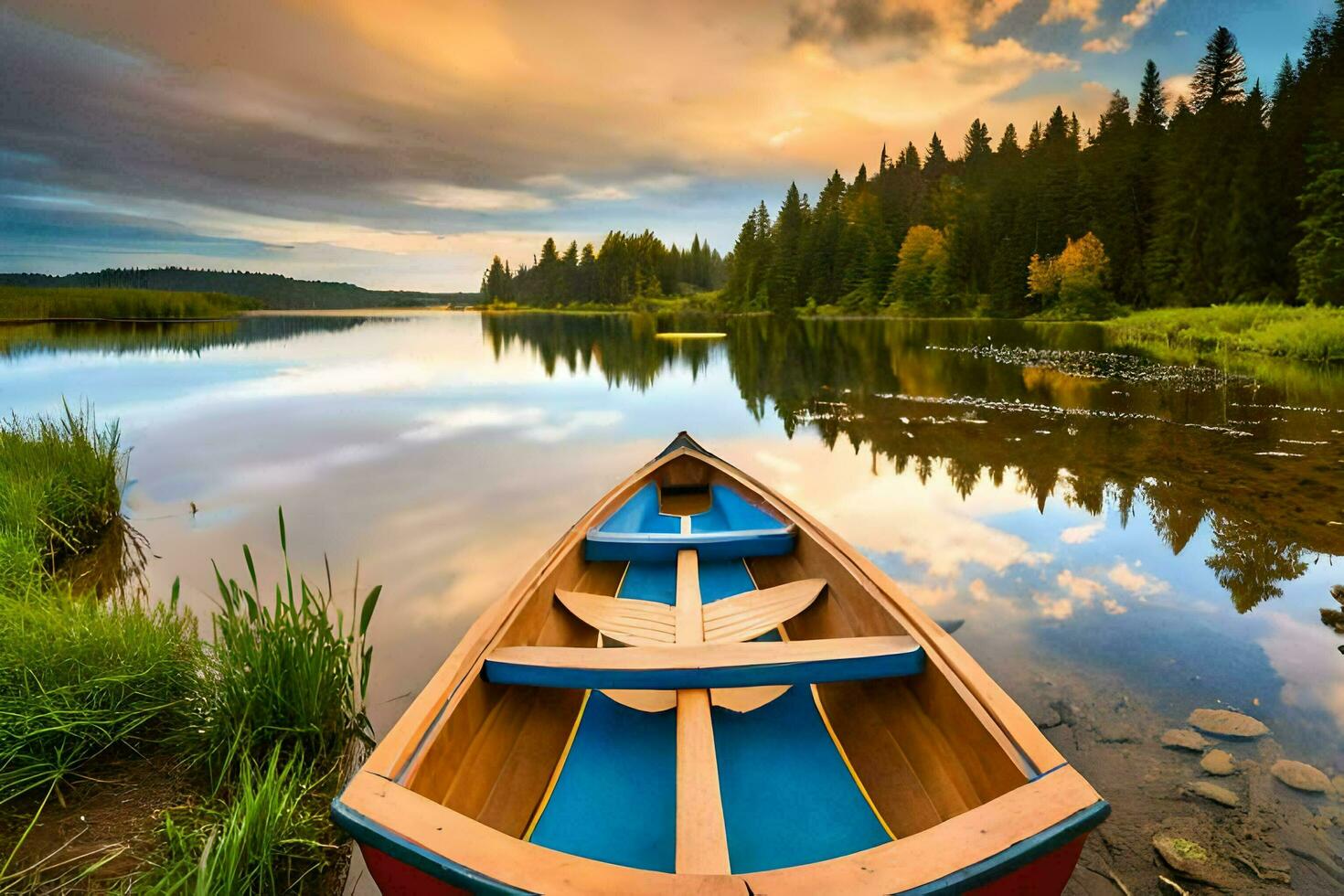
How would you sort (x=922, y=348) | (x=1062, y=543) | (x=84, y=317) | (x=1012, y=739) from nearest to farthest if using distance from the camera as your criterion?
(x=1012, y=739) < (x=1062, y=543) < (x=922, y=348) < (x=84, y=317)

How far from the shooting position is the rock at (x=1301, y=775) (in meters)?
2.93

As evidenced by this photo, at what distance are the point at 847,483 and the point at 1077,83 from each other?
65103mm

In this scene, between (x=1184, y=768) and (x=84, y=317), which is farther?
(x=84, y=317)

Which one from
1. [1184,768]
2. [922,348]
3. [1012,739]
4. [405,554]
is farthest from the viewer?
[922,348]

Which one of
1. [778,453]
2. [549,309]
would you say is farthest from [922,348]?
[549,309]

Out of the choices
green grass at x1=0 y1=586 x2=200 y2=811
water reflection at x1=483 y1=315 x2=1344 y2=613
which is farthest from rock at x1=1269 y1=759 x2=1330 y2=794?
green grass at x1=0 y1=586 x2=200 y2=811

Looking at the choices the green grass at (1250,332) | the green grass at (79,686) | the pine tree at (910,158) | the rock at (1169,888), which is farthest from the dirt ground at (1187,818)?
the pine tree at (910,158)

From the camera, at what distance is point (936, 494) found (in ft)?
25.8

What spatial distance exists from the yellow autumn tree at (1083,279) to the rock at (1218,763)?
48.7m

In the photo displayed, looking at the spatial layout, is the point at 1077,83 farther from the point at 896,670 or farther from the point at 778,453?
the point at 896,670

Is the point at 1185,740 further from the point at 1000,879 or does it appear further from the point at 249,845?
the point at 249,845

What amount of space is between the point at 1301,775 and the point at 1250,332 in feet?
77.5

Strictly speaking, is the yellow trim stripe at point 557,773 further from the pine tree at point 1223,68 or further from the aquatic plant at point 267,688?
the pine tree at point 1223,68

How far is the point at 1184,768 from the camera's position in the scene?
123 inches
